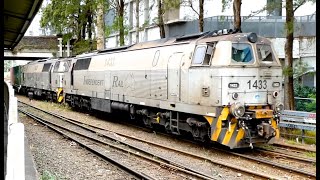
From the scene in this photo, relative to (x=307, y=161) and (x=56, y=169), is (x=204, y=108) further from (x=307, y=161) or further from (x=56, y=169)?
(x=56, y=169)

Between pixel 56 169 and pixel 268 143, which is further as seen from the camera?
pixel 268 143

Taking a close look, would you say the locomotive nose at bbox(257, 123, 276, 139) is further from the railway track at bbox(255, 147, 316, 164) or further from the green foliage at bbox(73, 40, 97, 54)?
the green foliage at bbox(73, 40, 97, 54)

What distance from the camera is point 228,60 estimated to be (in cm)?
952

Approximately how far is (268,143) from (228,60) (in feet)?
7.84

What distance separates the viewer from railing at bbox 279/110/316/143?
1017 cm

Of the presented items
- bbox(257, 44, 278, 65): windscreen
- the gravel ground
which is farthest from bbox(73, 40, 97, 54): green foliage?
bbox(257, 44, 278, 65): windscreen

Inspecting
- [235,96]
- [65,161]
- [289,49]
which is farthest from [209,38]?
[65,161]

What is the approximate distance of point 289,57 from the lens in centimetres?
1272

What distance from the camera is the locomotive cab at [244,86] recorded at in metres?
9.43

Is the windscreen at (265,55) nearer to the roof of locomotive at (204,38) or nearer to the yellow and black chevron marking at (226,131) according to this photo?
the roof of locomotive at (204,38)

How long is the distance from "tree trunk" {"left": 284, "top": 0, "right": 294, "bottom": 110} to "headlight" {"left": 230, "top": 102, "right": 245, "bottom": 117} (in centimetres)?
359

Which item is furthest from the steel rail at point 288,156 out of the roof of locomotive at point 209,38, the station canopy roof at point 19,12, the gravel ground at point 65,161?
the station canopy roof at point 19,12
